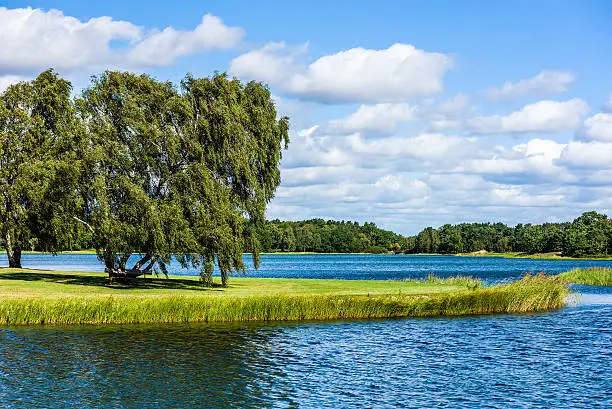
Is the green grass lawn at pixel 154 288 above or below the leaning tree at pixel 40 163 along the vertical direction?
below

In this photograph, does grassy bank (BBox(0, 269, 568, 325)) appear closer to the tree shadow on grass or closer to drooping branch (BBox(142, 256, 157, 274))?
the tree shadow on grass

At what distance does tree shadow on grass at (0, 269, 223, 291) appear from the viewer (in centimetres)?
4969

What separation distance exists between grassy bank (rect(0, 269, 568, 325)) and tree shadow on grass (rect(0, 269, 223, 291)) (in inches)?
3.0

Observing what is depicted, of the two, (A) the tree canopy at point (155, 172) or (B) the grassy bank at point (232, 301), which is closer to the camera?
(B) the grassy bank at point (232, 301)

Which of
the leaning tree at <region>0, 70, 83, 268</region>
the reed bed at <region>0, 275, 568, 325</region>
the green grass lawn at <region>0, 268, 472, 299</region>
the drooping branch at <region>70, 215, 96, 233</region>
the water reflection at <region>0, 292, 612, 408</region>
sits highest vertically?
the leaning tree at <region>0, 70, 83, 268</region>

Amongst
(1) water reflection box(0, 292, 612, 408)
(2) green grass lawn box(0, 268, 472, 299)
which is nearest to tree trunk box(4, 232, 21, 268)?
(2) green grass lawn box(0, 268, 472, 299)

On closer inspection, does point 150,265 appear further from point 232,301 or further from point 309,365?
point 309,365

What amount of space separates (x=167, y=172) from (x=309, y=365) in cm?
2286

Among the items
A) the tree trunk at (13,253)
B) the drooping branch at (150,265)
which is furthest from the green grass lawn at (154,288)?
the tree trunk at (13,253)

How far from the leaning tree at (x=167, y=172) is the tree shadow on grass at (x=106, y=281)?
4.69ft

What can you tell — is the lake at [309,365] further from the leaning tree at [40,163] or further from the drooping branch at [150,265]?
the leaning tree at [40,163]

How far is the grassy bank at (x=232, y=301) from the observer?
3772 cm

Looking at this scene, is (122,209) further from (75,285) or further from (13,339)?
(13,339)

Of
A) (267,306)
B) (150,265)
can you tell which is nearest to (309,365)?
(267,306)
